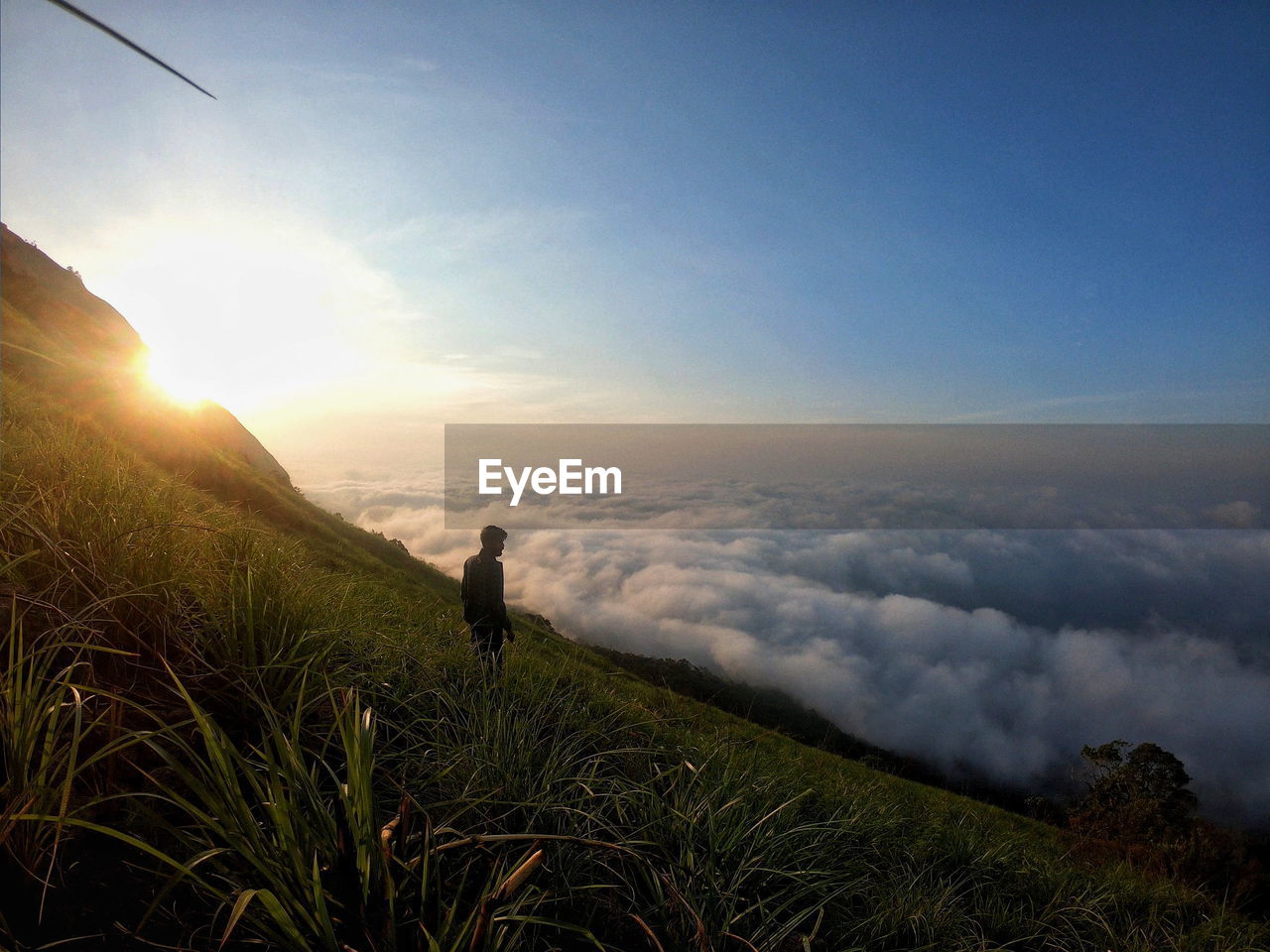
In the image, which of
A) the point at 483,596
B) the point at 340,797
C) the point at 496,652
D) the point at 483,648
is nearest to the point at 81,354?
the point at 483,596

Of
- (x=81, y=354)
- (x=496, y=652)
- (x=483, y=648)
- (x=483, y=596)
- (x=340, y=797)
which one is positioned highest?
(x=81, y=354)

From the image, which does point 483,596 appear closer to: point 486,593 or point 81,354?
point 486,593

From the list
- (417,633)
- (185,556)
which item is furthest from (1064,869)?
(185,556)

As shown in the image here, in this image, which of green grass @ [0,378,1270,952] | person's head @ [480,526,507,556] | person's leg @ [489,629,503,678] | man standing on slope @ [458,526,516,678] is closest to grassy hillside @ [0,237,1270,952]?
green grass @ [0,378,1270,952]

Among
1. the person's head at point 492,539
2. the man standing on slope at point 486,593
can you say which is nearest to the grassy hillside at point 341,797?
the man standing on slope at point 486,593

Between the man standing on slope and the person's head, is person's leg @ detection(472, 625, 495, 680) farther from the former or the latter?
the person's head

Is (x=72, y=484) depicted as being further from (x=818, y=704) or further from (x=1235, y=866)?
(x=818, y=704)
